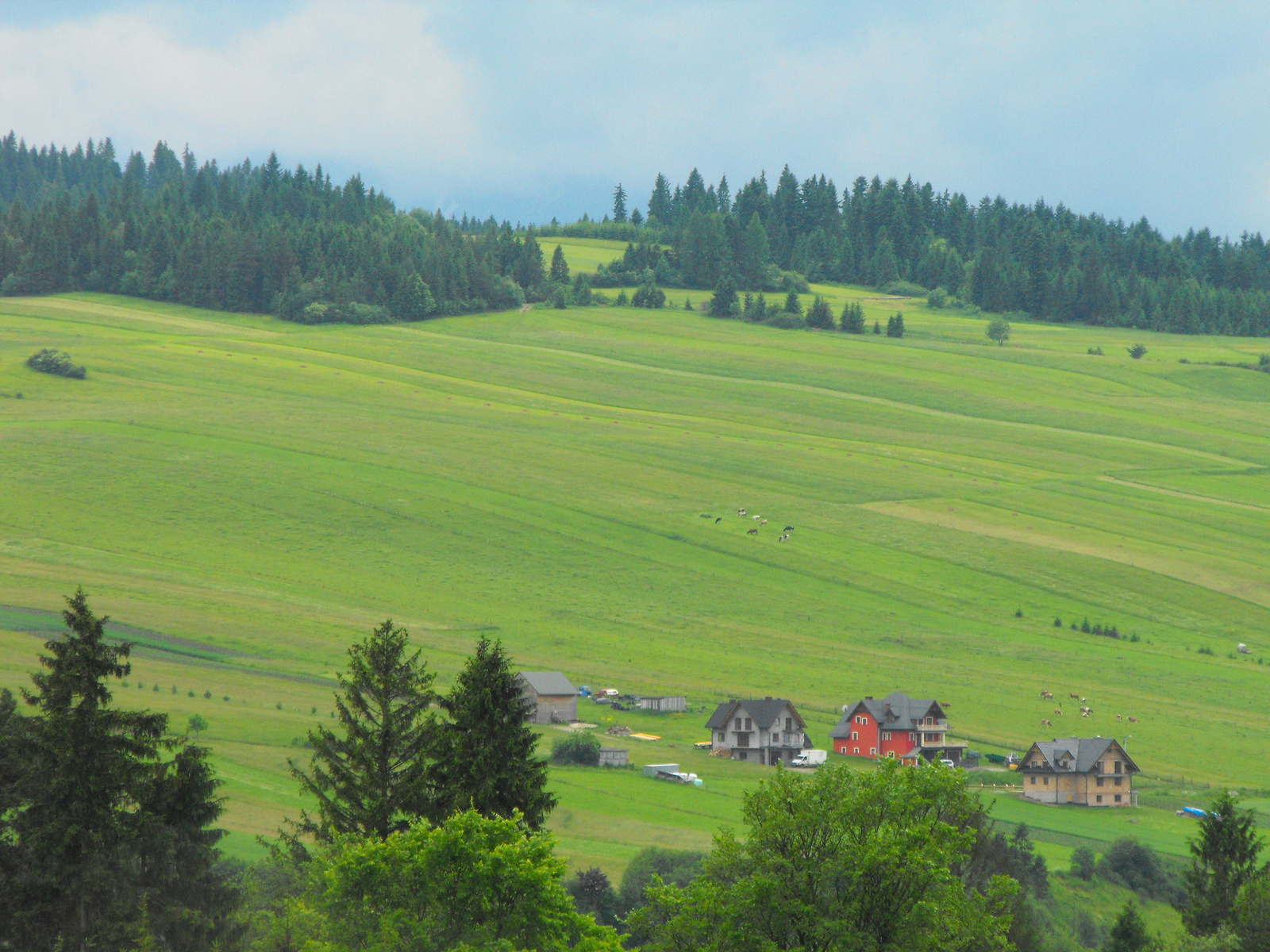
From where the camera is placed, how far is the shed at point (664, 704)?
72.9 m

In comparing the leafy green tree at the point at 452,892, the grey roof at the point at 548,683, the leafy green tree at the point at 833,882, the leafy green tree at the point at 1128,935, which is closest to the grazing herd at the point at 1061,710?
the grey roof at the point at 548,683

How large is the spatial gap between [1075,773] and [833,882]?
48615 millimetres

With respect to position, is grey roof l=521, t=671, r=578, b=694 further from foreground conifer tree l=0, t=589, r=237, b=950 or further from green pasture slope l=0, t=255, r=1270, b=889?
foreground conifer tree l=0, t=589, r=237, b=950

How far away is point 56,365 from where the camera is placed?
144250 millimetres

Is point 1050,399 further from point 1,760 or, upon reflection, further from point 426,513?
point 1,760

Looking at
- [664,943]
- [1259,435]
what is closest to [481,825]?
[664,943]

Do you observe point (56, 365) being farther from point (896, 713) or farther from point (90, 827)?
point (90, 827)

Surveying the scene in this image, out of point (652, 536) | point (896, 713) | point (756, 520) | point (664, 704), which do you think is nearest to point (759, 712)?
point (664, 704)

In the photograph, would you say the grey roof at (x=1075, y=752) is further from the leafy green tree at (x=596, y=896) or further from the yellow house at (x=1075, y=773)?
the leafy green tree at (x=596, y=896)

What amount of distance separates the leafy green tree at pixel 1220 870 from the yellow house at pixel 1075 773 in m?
34.0

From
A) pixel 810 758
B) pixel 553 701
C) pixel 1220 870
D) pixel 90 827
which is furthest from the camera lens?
pixel 553 701

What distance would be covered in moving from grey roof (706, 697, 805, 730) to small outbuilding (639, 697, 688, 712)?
375cm

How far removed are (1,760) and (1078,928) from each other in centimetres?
3538

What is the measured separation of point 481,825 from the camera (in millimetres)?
20391
